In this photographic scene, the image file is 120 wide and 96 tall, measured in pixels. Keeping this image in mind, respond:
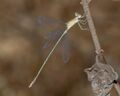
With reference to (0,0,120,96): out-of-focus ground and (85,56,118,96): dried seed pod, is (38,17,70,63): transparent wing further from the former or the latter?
(0,0,120,96): out-of-focus ground

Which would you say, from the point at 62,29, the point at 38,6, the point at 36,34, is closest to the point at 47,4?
the point at 38,6

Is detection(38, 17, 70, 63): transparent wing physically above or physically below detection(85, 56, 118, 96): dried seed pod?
above

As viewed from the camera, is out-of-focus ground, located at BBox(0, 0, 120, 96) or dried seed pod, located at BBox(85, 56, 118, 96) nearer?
dried seed pod, located at BBox(85, 56, 118, 96)

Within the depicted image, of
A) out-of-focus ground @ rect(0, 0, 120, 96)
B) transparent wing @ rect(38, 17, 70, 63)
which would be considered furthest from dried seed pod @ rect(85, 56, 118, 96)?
out-of-focus ground @ rect(0, 0, 120, 96)

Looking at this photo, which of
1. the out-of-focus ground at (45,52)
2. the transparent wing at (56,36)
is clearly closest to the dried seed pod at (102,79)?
the transparent wing at (56,36)

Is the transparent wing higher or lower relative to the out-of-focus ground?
higher

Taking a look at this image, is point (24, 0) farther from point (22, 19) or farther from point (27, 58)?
point (27, 58)

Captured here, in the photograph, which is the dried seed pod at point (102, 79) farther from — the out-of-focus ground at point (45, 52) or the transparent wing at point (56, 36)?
the out-of-focus ground at point (45, 52)

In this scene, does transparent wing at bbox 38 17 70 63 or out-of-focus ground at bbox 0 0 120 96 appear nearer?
transparent wing at bbox 38 17 70 63
